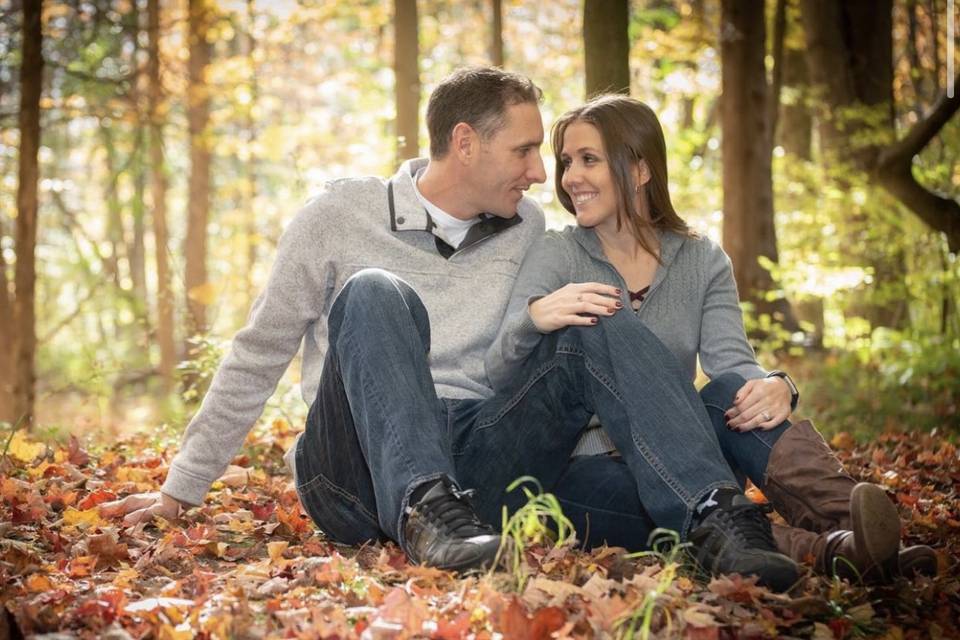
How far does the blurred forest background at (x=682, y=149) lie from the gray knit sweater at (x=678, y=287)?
195cm

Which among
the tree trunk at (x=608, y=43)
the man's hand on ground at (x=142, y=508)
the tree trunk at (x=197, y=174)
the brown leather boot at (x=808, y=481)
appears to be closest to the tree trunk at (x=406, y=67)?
the tree trunk at (x=608, y=43)

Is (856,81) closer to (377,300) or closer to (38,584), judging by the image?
(377,300)

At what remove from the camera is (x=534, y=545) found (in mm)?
2955

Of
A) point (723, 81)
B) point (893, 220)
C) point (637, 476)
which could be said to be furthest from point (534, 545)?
point (723, 81)

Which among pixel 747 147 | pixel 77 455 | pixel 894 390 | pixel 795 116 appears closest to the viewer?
pixel 77 455

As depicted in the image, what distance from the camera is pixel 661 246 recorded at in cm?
361

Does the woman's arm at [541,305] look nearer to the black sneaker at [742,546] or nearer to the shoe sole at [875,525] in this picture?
the black sneaker at [742,546]

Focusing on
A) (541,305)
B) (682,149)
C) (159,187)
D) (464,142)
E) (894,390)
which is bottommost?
(894,390)

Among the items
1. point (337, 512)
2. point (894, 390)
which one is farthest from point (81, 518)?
point (894, 390)

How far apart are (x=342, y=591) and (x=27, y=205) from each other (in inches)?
243

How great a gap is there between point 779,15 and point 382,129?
606 cm

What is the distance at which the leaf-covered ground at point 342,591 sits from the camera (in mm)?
2186

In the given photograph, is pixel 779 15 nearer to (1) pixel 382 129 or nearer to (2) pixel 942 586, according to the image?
(1) pixel 382 129

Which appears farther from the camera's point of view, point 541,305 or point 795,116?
point 795,116
